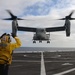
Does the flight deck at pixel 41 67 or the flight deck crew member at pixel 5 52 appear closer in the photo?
the flight deck crew member at pixel 5 52

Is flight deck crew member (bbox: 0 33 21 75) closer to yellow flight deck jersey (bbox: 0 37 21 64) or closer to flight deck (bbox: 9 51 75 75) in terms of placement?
yellow flight deck jersey (bbox: 0 37 21 64)

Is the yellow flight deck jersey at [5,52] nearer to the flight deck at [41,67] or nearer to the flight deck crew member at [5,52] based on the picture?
the flight deck crew member at [5,52]

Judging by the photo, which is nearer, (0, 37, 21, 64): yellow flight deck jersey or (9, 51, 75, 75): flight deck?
(0, 37, 21, 64): yellow flight deck jersey

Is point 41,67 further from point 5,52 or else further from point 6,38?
point 6,38

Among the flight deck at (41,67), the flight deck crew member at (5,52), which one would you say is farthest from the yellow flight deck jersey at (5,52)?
the flight deck at (41,67)

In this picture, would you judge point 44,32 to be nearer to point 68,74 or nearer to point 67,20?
point 67,20

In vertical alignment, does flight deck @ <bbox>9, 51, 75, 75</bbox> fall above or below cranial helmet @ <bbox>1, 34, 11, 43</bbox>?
above

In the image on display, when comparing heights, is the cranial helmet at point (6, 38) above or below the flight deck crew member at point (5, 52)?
above

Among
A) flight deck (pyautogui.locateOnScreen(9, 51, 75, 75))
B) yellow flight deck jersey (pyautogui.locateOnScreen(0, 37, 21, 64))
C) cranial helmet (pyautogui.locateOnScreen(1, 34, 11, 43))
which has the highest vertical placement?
flight deck (pyautogui.locateOnScreen(9, 51, 75, 75))

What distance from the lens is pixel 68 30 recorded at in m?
54.1

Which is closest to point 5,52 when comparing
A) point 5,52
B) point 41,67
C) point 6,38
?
point 5,52

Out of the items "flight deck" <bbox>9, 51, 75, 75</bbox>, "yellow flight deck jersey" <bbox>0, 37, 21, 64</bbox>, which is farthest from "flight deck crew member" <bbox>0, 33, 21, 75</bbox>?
"flight deck" <bbox>9, 51, 75, 75</bbox>

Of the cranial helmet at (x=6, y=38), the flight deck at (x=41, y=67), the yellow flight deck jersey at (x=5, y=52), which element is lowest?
the yellow flight deck jersey at (x=5, y=52)

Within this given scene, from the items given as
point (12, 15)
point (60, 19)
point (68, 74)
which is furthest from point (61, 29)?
point (68, 74)
